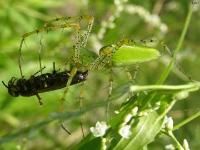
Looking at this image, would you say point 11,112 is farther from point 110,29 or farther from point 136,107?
point 136,107

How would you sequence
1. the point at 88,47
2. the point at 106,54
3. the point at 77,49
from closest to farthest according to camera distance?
the point at 106,54 → the point at 77,49 → the point at 88,47

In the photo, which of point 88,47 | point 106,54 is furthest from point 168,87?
point 88,47

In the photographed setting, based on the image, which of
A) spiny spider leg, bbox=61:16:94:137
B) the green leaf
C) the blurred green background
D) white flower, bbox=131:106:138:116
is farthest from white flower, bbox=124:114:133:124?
the blurred green background

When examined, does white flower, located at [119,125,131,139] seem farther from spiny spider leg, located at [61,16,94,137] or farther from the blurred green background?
the blurred green background

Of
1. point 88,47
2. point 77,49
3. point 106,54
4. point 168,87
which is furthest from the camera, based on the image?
point 88,47

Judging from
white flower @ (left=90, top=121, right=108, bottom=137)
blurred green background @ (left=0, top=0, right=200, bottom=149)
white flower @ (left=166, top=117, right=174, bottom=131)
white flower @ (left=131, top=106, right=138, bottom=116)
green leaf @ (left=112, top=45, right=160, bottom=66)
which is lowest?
blurred green background @ (left=0, top=0, right=200, bottom=149)

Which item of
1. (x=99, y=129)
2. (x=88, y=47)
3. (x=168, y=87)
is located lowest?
(x=88, y=47)

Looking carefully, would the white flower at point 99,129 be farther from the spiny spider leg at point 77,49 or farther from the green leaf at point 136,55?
the spiny spider leg at point 77,49

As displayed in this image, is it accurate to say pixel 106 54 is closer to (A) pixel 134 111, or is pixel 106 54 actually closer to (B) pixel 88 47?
(A) pixel 134 111
